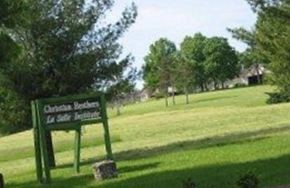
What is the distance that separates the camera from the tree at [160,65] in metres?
120

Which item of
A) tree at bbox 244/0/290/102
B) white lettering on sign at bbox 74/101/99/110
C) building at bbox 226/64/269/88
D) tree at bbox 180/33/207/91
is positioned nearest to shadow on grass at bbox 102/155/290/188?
white lettering on sign at bbox 74/101/99/110

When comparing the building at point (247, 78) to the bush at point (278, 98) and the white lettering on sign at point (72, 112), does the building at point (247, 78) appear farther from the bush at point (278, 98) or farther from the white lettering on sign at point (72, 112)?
the white lettering on sign at point (72, 112)

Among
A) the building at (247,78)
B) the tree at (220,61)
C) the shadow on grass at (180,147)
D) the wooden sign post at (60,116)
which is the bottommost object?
the shadow on grass at (180,147)

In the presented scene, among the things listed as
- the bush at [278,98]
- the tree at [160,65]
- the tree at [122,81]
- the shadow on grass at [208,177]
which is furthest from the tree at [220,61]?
the shadow on grass at [208,177]

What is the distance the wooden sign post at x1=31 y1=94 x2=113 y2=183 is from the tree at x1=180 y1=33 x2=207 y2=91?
430 feet

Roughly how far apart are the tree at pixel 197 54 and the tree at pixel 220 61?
1.28 m

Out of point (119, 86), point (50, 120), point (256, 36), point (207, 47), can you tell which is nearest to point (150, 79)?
point (207, 47)

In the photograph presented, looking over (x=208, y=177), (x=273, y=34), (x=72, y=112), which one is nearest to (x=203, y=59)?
(x=273, y=34)

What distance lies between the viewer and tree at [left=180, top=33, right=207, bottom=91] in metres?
154

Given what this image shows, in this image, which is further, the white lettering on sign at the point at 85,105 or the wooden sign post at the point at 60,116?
the white lettering on sign at the point at 85,105

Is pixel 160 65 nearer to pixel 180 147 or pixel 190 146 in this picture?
pixel 180 147

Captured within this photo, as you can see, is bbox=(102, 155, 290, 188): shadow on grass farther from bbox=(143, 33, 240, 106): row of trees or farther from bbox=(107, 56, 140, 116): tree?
bbox=(143, 33, 240, 106): row of trees

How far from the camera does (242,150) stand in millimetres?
20094

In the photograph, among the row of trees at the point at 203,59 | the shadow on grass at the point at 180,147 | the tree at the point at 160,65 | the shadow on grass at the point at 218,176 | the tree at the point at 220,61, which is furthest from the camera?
the tree at the point at 220,61
